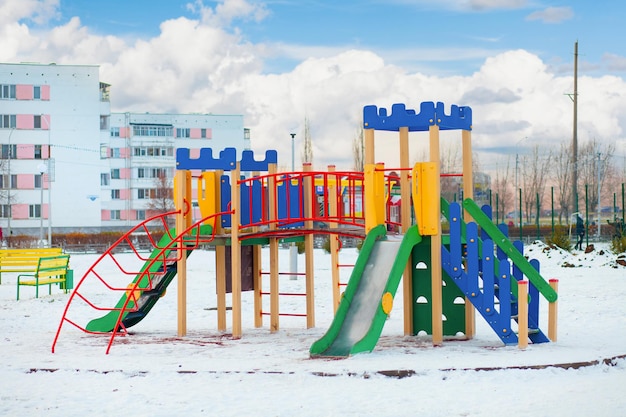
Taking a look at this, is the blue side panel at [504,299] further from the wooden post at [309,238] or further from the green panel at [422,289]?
the wooden post at [309,238]

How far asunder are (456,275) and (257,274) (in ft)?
12.5

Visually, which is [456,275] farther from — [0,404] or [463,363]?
[0,404]

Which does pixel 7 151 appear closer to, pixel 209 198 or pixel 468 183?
pixel 209 198

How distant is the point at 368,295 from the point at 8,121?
53.8 m

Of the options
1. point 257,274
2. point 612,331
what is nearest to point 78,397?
point 257,274

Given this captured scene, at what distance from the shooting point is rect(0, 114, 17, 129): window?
59875mm

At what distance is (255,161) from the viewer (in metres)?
13.9

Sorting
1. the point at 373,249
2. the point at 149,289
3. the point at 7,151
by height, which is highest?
the point at 7,151

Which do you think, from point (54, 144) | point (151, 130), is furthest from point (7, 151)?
point (151, 130)

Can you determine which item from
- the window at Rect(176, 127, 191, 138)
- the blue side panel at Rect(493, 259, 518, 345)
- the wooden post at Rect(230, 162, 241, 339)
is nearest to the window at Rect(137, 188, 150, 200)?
the window at Rect(176, 127, 191, 138)

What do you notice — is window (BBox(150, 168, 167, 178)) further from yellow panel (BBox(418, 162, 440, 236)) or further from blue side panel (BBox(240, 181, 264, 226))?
yellow panel (BBox(418, 162, 440, 236))

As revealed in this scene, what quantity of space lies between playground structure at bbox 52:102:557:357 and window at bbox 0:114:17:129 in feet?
162

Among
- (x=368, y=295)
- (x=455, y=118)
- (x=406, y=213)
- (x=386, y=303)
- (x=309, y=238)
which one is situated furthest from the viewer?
(x=309, y=238)

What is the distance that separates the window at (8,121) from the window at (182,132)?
20.9 metres
